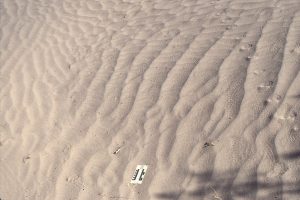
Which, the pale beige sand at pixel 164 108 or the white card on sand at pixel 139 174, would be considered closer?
the pale beige sand at pixel 164 108

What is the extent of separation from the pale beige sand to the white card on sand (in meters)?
0.05

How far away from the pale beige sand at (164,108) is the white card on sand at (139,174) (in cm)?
5

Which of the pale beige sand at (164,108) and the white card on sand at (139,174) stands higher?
the pale beige sand at (164,108)

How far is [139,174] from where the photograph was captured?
12.1 ft

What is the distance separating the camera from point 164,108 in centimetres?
412

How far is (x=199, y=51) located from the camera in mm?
4672

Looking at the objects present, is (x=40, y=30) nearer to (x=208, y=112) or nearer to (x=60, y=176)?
(x=60, y=176)

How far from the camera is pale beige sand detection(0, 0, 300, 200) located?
3.43 m

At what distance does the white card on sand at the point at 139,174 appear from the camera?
362cm

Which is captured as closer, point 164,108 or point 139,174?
point 139,174

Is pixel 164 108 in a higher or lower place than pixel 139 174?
higher

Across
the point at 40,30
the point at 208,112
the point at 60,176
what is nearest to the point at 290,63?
the point at 208,112

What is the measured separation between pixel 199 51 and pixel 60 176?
6.25 ft

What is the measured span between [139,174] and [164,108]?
0.73m
